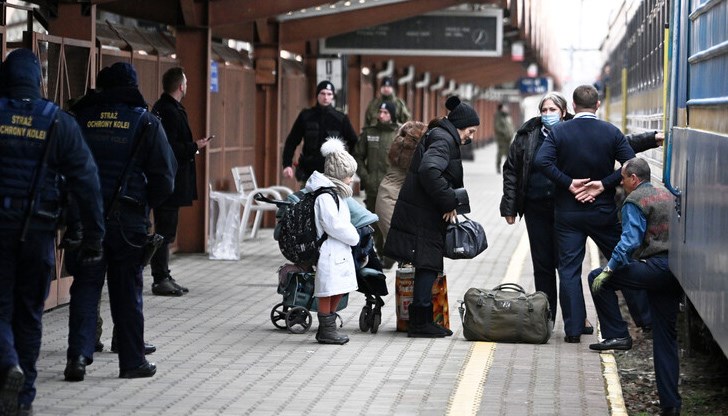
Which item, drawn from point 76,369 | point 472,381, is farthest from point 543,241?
point 76,369

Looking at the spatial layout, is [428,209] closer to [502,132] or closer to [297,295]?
[297,295]

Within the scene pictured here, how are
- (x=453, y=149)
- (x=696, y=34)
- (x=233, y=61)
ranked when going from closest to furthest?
1. (x=696, y=34)
2. (x=453, y=149)
3. (x=233, y=61)

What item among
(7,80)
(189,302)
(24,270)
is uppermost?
(7,80)

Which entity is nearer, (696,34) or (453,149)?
(696,34)

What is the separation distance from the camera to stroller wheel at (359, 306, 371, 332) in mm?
10523

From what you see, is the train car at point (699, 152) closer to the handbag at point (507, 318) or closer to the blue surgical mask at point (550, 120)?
the blue surgical mask at point (550, 120)

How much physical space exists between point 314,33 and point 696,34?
11.8m

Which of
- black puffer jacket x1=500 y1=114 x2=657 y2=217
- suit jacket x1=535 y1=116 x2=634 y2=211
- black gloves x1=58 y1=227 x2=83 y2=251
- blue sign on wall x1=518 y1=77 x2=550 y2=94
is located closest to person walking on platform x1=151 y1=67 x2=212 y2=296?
black puffer jacket x1=500 y1=114 x2=657 y2=217

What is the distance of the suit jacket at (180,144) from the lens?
476 inches

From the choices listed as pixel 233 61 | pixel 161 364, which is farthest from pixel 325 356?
pixel 233 61

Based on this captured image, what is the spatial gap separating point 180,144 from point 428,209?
112 inches

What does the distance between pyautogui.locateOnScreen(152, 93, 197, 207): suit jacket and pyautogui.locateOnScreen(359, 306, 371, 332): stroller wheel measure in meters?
2.16

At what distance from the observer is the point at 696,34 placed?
8.15 metres

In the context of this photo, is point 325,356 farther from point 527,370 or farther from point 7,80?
point 7,80
